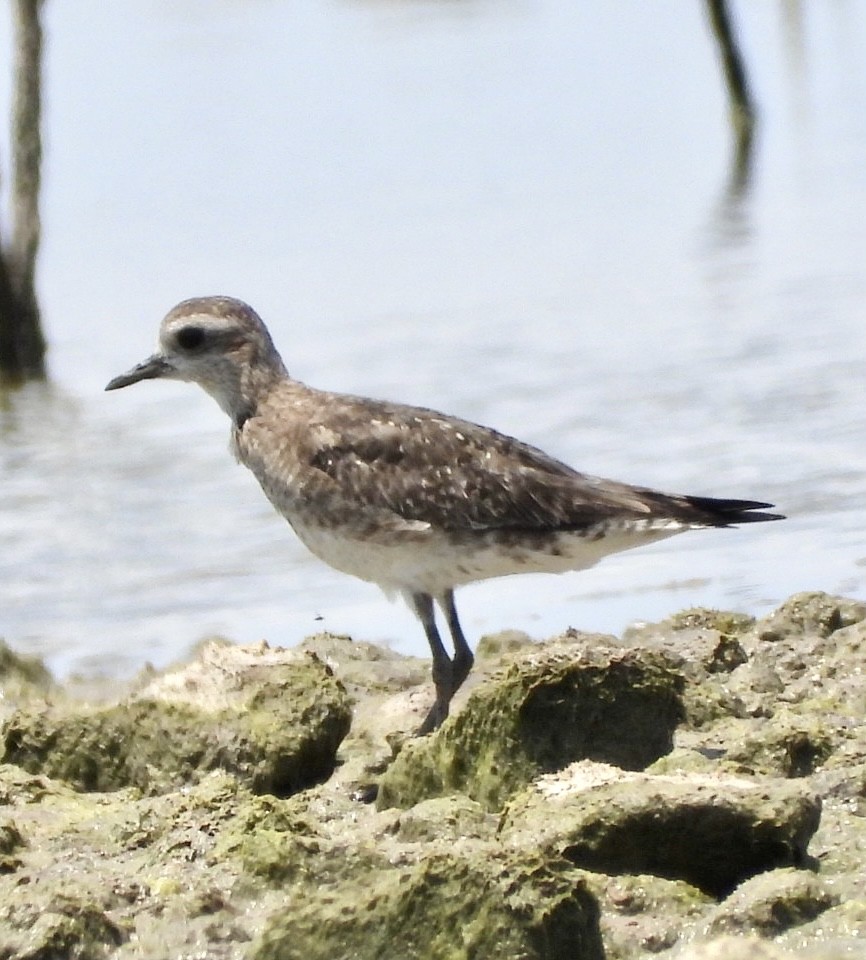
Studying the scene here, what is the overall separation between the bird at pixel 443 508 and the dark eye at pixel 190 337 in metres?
0.61

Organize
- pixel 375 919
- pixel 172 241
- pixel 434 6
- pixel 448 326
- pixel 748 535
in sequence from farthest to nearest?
pixel 434 6
pixel 172 241
pixel 448 326
pixel 748 535
pixel 375 919

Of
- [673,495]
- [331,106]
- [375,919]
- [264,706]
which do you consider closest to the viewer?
[375,919]

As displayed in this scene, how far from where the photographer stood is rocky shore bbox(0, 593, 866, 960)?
13.3ft

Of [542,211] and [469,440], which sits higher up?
[469,440]

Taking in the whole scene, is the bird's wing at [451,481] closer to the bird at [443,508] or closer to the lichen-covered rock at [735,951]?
the bird at [443,508]

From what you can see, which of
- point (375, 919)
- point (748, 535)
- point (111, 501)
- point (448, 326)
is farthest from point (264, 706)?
point (448, 326)

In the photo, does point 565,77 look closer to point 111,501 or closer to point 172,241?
point 172,241

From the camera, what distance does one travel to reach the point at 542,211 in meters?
19.2

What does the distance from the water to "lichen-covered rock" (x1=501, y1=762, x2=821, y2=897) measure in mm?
3273

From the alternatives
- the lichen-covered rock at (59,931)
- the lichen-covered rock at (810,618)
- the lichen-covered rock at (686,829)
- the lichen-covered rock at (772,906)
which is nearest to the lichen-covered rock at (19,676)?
the lichen-covered rock at (810,618)

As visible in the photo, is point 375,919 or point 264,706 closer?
point 375,919

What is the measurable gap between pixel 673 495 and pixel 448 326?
780cm

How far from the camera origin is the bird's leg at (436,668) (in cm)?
Result: 629

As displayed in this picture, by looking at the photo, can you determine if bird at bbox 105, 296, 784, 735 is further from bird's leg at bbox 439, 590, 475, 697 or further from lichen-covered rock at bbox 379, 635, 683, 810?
lichen-covered rock at bbox 379, 635, 683, 810
